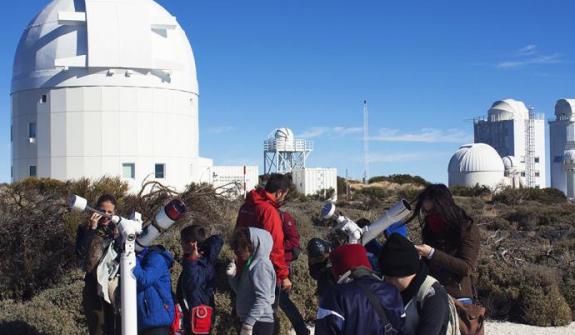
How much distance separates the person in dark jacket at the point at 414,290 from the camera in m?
3.48

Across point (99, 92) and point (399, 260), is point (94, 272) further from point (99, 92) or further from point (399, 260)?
point (99, 92)

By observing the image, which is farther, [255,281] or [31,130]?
[31,130]

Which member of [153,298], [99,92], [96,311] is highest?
[99,92]

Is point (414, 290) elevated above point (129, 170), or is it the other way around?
point (129, 170)

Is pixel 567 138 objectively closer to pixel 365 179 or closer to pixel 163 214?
pixel 365 179

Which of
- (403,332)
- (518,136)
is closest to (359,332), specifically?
(403,332)

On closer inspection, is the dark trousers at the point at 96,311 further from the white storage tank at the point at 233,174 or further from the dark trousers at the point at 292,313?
the white storage tank at the point at 233,174

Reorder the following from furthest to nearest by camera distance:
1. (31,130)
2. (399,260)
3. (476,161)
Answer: (476,161) → (31,130) → (399,260)

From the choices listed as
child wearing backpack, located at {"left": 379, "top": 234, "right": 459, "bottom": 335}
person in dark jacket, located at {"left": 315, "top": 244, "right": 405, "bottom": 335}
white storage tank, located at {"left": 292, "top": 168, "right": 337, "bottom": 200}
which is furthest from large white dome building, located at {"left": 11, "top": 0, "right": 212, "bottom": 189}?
person in dark jacket, located at {"left": 315, "top": 244, "right": 405, "bottom": 335}

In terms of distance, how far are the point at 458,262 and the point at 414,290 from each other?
109cm

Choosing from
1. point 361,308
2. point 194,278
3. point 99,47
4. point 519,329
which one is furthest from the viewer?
point 99,47

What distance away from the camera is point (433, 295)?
3523mm

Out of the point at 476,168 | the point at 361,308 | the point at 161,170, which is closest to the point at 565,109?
the point at 476,168

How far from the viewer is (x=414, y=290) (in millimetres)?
3539
